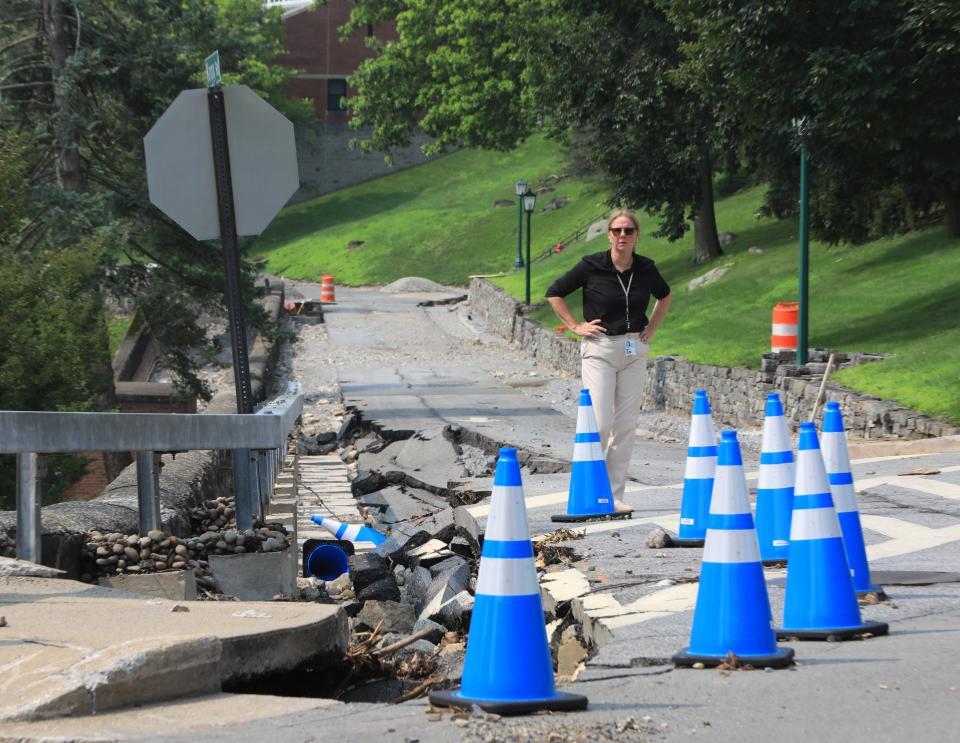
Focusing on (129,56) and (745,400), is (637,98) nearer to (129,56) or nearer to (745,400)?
(129,56)

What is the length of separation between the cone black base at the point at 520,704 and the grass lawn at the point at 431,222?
49.6 m

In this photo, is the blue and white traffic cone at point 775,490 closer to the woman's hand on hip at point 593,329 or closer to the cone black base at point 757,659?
the cone black base at point 757,659

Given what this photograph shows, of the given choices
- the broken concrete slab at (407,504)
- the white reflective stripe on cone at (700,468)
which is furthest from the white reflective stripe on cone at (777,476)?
the broken concrete slab at (407,504)

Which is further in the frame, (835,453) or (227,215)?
(227,215)

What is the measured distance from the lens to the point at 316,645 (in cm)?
546

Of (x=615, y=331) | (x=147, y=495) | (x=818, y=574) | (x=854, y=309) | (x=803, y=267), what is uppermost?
(x=803, y=267)

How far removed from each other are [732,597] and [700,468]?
128 inches

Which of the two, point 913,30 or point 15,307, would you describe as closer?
point 913,30

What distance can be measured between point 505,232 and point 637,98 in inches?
1438

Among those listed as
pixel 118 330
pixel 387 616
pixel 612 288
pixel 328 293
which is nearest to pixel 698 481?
pixel 612 288

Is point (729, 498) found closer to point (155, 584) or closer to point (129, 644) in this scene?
point (129, 644)

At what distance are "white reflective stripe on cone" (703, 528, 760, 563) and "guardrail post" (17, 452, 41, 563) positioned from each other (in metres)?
2.98

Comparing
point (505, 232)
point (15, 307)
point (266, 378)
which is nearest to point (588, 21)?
point (266, 378)

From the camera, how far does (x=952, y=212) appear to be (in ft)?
84.5
